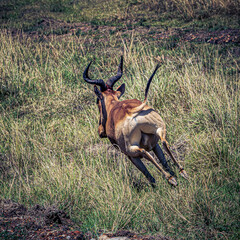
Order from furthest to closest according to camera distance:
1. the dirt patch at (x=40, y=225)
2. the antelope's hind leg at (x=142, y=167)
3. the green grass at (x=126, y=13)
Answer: the green grass at (x=126, y=13) → the antelope's hind leg at (x=142, y=167) → the dirt patch at (x=40, y=225)

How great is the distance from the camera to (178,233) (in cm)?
329

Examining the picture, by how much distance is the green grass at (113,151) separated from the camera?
3559mm

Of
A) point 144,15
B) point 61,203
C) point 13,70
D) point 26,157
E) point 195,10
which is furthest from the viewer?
point 144,15

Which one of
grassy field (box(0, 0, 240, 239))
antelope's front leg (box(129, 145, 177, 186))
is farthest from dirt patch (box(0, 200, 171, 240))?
antelope's front leg (box(129, 145, 177, 186))

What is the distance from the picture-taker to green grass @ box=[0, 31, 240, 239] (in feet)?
11.7

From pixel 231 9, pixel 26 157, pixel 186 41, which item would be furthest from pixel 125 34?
pixel 26 157

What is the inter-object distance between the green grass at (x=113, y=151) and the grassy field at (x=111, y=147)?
0.02 meters

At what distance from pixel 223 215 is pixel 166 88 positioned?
12.7 feet

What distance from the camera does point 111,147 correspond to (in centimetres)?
592

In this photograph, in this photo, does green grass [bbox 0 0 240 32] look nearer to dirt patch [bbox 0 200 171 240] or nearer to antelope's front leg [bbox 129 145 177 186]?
antelope's front leg [bbox 129 145 177 186]

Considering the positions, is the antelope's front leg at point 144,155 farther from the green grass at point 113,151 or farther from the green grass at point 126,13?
the green grass at point 126,13

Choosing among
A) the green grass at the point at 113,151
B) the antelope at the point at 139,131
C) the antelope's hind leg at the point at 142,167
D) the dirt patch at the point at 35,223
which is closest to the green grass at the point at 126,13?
the green grass at the point at 113,151

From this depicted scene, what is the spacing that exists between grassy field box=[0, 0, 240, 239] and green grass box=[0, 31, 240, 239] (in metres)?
0.02

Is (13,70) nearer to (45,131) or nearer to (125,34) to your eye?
(45,131)
